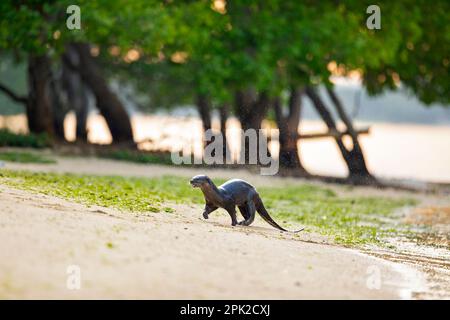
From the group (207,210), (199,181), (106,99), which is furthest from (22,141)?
(199,181)

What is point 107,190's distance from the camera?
17766 mm

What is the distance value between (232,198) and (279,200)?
7.07 metres

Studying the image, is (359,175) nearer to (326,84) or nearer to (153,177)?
(326,84)

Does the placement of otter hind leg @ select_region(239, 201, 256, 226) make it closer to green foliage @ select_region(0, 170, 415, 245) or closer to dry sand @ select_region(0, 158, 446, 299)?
dry sand @ select_region(0, 158, 446, 299)

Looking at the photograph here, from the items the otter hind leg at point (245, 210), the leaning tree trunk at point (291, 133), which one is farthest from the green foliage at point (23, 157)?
the otter hind leg at point (245, 210)

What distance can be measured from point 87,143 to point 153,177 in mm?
8951

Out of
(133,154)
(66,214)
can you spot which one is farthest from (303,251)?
(133,154)

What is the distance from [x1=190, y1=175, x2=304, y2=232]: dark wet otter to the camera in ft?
50.1

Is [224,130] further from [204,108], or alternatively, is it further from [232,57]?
[232,57]

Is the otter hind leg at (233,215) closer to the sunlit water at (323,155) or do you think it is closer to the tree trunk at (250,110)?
the tree trunk at (250,110)

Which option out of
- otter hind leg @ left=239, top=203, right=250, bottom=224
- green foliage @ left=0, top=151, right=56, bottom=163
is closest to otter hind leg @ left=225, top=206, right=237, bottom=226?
otter hind leg @ left=239, top=203, right=250, bottom=224

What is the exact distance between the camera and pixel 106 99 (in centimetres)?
3525

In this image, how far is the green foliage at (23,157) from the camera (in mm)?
25681

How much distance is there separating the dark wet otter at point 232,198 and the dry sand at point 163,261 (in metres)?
0.80
